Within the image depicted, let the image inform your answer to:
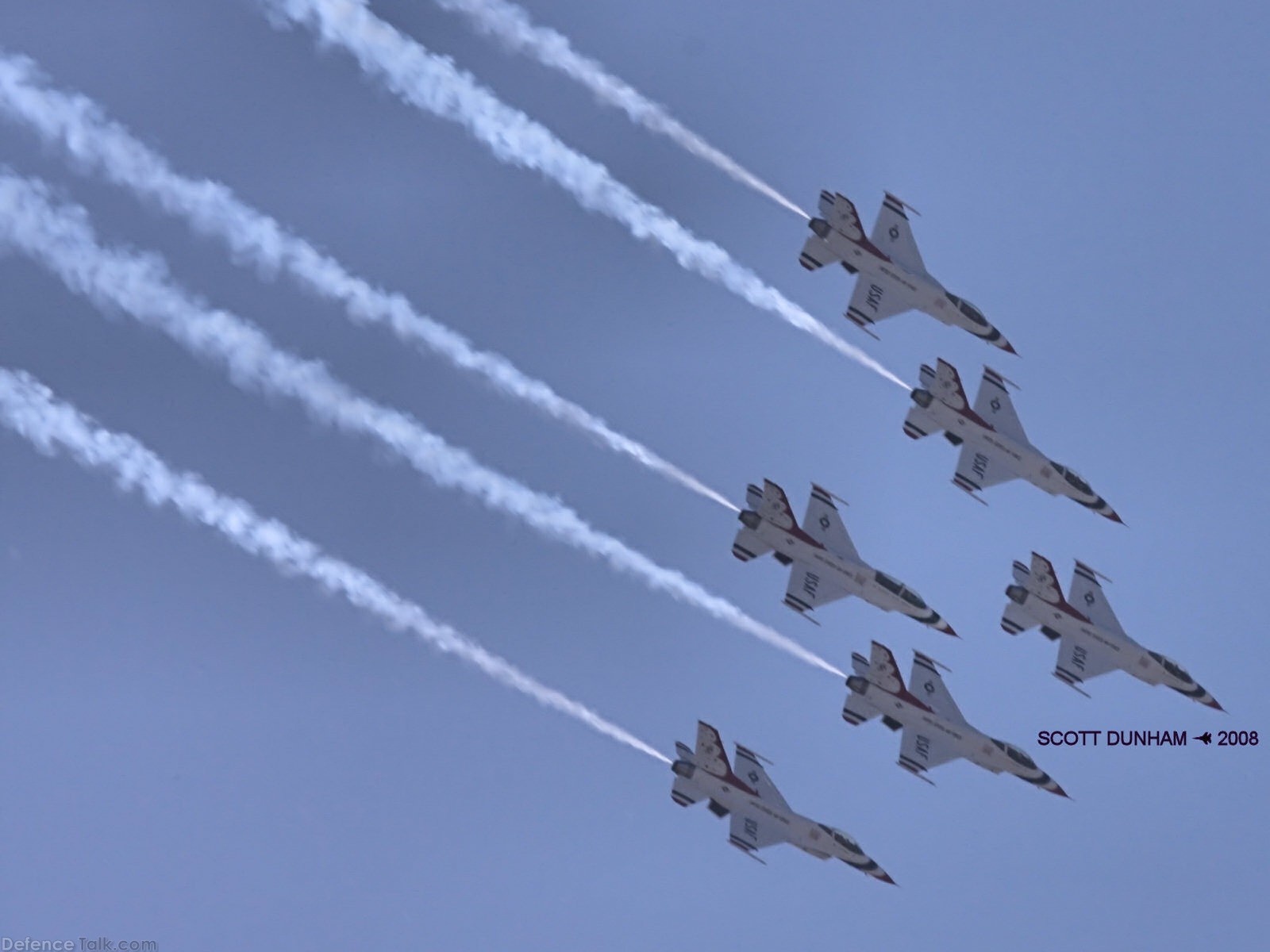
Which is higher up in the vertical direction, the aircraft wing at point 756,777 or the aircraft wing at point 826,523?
the aircraft wing at point 826,523

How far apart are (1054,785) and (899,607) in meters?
9.44

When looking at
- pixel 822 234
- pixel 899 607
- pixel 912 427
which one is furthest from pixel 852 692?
pixel 822 234

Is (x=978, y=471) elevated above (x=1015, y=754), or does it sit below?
above

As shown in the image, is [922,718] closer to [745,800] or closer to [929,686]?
[929,686]

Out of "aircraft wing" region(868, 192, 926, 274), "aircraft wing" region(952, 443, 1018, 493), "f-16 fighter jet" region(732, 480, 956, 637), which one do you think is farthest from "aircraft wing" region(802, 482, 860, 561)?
"aircraft wing" region(868, 192, 926, 274)

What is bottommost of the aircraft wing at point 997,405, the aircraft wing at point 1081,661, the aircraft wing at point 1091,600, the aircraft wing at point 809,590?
the aircraft wing at point 809,590

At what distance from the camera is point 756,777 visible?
85.2 m

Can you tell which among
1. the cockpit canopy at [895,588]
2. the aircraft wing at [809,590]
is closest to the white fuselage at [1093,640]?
the cockpit canopy at [895,588]

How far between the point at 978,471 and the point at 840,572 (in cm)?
626

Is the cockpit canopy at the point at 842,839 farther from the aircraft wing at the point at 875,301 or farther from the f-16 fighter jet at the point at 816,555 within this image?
the aircraft wing at the point at 875,301

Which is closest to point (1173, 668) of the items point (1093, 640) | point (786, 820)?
point (1093, 640)

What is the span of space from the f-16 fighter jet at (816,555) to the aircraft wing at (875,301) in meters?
5.91

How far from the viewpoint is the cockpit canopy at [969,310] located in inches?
3273

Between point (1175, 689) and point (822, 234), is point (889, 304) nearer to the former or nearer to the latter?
point (822, 234)
